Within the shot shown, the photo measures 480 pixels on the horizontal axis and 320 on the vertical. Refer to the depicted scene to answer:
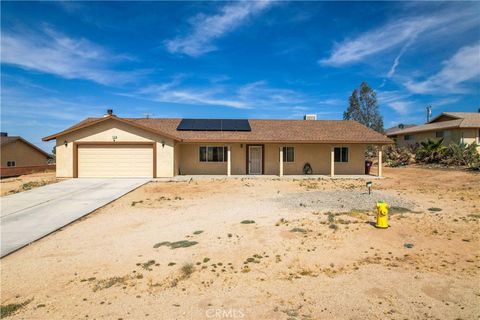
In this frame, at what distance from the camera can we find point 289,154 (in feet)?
66.5

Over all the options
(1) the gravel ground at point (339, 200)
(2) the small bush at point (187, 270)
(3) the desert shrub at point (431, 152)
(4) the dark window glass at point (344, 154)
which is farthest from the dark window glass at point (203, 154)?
(3) the desert shrub at point (431, 152)

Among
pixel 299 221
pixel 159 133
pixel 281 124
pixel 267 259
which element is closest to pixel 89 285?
pixel 267 259

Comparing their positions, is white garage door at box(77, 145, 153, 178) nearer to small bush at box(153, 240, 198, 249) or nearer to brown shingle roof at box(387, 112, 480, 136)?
small bush at box(153, 240, 198, 249)

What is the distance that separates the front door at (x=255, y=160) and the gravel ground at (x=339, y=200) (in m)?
7.80

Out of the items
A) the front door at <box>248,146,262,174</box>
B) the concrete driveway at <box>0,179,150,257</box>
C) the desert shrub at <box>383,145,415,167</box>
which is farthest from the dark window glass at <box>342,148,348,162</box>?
the concrete driveway at <box>0,179,150,257</box>

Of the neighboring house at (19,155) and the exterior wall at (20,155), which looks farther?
the exterior wall at (20,155)

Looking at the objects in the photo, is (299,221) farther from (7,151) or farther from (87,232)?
(7,151)

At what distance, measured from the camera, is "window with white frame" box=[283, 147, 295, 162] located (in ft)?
66.4

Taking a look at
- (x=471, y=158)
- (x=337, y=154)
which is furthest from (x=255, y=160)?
(x=471, y=158)

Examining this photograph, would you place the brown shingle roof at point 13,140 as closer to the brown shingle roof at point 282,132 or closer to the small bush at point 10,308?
the brown shingle roof at point 282,132

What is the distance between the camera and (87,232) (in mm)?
6898

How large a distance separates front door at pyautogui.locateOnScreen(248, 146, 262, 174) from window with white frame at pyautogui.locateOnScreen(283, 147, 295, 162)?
183 cm

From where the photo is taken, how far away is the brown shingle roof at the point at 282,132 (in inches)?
730

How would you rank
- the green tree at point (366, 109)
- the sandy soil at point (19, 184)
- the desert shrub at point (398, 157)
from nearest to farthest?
→ the sandy soil at point (19, 184) → the desert shrub at point (398, 157) → the green tree at point (366, 109)
